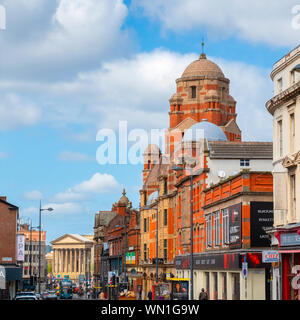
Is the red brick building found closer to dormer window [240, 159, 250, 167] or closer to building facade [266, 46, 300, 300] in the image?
dormer window [240, 159, 250, 167]

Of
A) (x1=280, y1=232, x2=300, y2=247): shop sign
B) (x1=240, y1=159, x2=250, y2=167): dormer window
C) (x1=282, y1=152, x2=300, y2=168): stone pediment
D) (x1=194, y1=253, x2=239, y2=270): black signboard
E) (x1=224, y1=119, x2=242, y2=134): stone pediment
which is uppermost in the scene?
(x1=224, y1=119, x2=242, y2=134): stone pediment

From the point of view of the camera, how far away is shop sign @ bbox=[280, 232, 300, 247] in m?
36.9

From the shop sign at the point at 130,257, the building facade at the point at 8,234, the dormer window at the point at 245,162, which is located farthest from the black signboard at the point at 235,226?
the shop sign at the point at 130,257

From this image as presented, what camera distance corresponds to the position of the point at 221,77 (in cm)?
12331

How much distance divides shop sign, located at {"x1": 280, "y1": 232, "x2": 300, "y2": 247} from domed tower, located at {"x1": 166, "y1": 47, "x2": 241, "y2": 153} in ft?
257

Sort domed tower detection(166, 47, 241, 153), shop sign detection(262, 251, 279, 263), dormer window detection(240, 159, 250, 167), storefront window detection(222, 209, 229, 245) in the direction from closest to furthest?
shop sign detection(262, 251, 279, 263)
storefront window detection(222, 209, 229, 245)
dormer window detection(240, 159, 250, 167)
domed tower detection(166, 47, 241, 153)

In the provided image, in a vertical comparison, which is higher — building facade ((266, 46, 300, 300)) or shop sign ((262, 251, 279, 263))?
building facade ((266, 46, 300, 300))

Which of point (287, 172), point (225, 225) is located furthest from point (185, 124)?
point (287, 172)

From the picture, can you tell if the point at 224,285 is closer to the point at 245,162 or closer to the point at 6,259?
the point at 245,162

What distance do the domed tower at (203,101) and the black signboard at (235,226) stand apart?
66488mm

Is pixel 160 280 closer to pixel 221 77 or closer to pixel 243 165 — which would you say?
pixel 243 165

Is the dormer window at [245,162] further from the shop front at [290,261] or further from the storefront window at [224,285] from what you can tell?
the shop front at [290,261]

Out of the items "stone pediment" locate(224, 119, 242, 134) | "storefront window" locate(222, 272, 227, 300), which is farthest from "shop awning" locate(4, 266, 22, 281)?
"stone pediment" locate(224, 119, 242, 134)

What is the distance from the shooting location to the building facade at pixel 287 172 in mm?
37375
